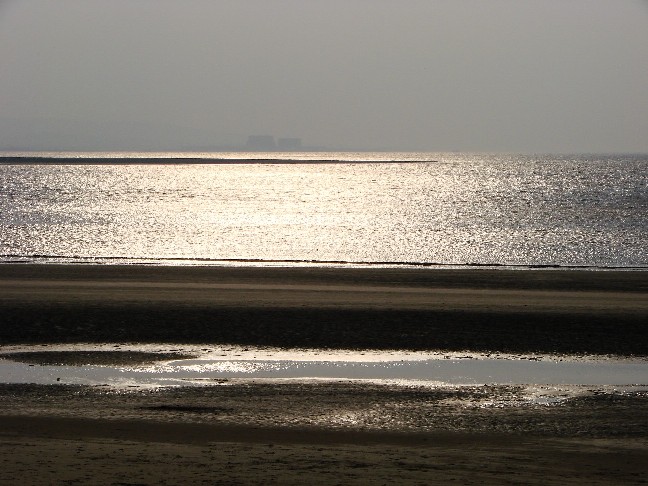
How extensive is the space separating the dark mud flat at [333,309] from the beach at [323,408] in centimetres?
9

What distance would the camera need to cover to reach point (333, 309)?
22641mm

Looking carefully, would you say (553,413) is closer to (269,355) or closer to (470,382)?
(470,382)

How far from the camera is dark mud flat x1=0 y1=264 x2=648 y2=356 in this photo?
1911cm

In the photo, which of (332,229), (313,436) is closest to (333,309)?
(313,436)

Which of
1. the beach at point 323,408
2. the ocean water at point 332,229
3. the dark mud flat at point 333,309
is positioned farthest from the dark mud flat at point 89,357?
the ocean water at point 332,229

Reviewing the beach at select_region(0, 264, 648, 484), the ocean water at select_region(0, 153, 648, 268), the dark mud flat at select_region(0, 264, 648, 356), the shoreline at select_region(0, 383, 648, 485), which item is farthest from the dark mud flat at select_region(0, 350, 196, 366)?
the ocean water at select_region(0, 153, 648, 268)

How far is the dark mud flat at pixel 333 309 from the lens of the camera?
1911 centimetres

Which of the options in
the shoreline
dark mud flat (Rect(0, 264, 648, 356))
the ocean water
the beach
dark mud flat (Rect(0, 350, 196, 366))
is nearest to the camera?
the shoreline

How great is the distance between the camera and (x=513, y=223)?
223 ft

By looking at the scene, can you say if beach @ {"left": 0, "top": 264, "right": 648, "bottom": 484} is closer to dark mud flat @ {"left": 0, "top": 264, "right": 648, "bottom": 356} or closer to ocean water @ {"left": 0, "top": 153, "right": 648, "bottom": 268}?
dark mud flat @ {"left": 0, "top": 264, "right": 648, "bottom": 356}

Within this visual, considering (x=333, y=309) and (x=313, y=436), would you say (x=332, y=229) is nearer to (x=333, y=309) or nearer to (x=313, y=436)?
(x=333, y=309)

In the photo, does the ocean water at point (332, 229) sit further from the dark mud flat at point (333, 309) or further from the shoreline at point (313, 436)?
the shoreline at point (313, 436)

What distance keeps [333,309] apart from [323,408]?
9.89 meters

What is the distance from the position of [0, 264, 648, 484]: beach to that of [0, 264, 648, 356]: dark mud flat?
0.30ft
